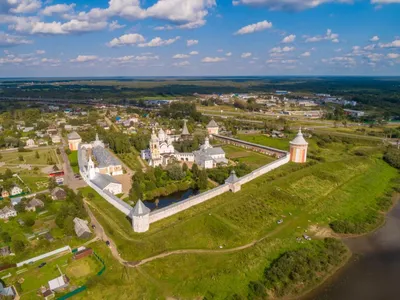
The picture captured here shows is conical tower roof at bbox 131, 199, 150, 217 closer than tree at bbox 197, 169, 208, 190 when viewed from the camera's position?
Yes

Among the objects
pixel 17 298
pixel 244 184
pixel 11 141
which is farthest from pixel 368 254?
pixel 11 141

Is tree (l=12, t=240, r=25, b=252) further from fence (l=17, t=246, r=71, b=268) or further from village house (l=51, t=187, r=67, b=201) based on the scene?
village house (l=51, t=187, r=67, b=201)

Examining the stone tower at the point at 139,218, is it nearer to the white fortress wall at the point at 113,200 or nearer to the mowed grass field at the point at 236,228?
the mowed grass field at the point at 236,228

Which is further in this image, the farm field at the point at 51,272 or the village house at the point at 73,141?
the village house at the point at 73,141

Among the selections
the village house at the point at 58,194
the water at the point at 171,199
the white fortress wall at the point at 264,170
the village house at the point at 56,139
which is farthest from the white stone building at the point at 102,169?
the white fortress wall at the point at 264,170

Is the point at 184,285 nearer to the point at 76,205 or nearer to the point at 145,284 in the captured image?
the point at 145,284

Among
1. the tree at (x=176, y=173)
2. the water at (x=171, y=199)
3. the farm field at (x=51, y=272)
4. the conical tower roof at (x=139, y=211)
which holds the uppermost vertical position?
the conical tower roof at (x=139, y=211)

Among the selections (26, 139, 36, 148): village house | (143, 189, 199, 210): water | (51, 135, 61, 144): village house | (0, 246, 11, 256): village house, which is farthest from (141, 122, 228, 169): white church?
(26, 139, 36, 148): village house
